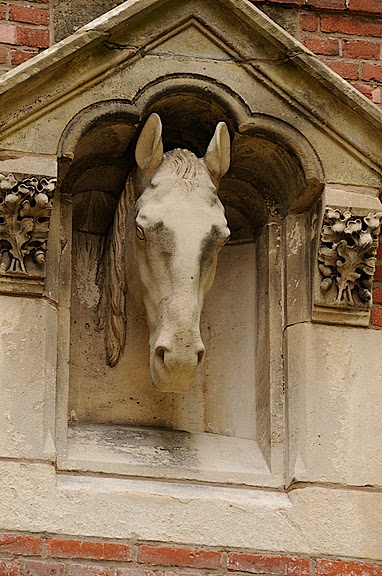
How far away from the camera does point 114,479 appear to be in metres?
6.49

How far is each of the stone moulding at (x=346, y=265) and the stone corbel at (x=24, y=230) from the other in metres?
1.04

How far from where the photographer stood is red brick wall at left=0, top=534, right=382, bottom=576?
6.21 m

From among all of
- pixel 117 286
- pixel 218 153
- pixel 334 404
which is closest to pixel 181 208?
pixel 218 153

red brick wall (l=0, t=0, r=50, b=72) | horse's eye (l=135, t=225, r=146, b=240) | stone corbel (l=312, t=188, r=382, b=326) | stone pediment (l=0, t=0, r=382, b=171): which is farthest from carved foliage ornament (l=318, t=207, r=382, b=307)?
red brick wall (l=0, t=0, r=50, b=72)

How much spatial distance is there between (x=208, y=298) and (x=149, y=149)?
2.35ft

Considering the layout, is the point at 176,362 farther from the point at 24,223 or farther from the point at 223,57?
the point at 223,57

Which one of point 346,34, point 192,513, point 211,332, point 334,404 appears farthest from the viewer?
point 346,34

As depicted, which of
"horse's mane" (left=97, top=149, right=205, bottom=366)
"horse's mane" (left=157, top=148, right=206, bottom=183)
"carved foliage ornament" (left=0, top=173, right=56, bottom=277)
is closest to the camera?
"carved foliage ornament" (left=0, top=173, right=56, bottom=277)

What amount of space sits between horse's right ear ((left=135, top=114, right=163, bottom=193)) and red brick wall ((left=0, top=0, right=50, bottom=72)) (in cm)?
66

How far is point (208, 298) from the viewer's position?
7.12 metres

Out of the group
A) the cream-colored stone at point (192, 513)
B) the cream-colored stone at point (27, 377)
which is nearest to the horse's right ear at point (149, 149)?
the cream-colored stone at point (27, 377)

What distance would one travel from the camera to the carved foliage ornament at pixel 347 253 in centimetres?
673

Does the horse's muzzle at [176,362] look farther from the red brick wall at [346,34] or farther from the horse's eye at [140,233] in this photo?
the red brick wall at [346,34]

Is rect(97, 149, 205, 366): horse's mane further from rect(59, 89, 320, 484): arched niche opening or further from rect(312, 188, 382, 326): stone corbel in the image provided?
rect(312, 188, 382, 326): stone corbel
